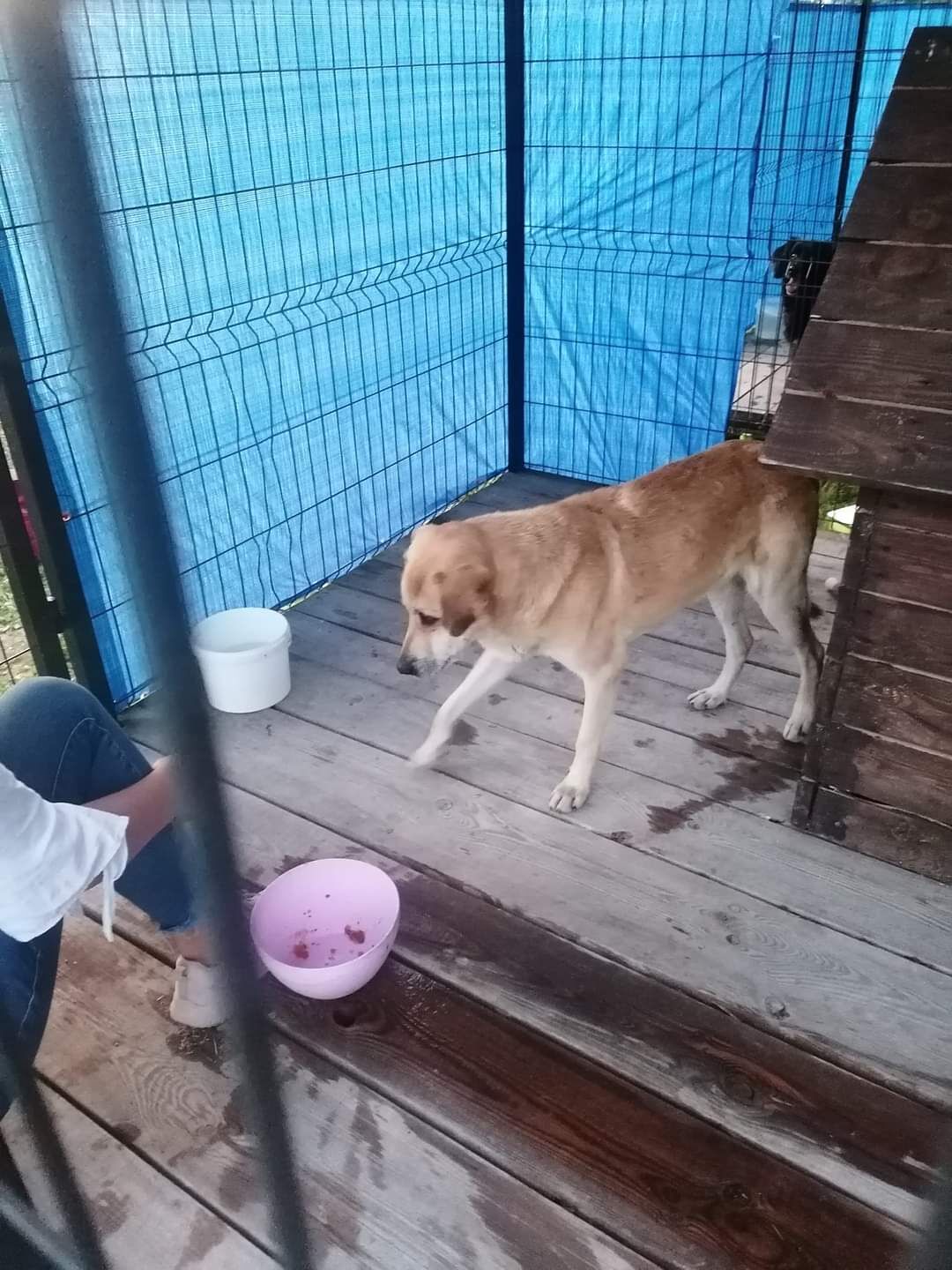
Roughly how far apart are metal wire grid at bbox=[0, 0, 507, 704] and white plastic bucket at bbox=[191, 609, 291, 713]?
158 millimetres

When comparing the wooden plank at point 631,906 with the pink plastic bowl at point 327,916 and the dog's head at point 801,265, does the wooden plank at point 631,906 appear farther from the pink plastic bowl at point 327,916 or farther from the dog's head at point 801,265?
the dog's head at point 801,265

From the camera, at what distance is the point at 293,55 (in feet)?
10.3

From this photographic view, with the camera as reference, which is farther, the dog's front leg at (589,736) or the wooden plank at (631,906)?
the dog's front leg at (589,736)

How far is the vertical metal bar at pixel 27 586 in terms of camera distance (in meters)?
2.72

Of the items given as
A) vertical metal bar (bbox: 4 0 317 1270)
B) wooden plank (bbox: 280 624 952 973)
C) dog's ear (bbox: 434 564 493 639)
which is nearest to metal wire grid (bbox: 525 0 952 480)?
wooden plank (bbox: 280 624 952 973)

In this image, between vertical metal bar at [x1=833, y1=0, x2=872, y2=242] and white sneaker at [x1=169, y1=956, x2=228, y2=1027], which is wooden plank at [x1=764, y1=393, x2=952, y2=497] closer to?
white sneaker at [x1=169, y1=956, x2=228, y2=1027]

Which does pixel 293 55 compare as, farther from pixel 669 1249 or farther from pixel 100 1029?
pixel 669 1249

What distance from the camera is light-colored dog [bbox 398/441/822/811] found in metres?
2.55

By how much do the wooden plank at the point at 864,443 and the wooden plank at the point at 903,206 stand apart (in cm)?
44

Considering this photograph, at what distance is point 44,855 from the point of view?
1332 mm

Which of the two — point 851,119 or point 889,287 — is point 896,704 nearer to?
point 889,287

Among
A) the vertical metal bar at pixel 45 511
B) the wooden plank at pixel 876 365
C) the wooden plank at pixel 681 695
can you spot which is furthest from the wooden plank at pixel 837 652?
the vertical metal bar at pixel 45 511

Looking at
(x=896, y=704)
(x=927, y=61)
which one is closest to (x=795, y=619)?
(x=896, y=704)

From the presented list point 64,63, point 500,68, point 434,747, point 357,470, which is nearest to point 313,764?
point 434,747
